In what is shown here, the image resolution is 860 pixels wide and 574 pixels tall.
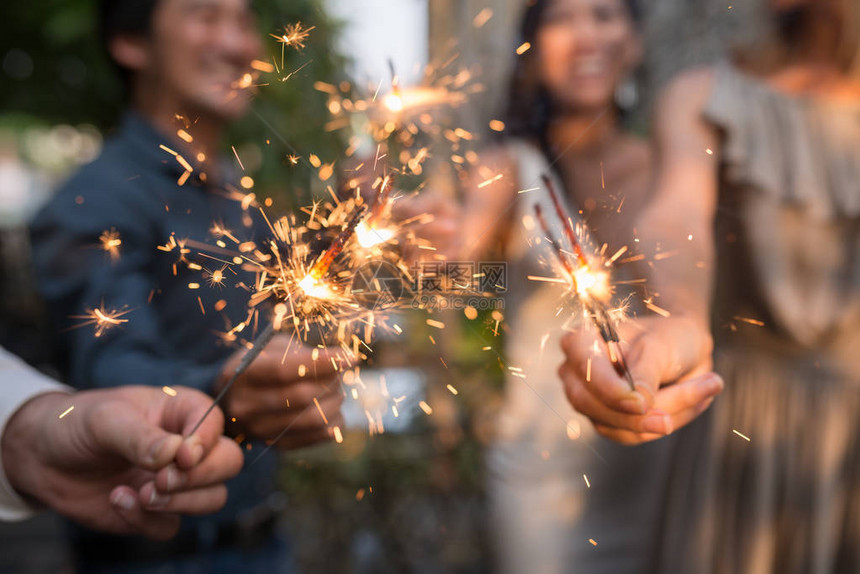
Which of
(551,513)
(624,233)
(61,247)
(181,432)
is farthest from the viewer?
(551,513)

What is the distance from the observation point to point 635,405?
601 millimetres

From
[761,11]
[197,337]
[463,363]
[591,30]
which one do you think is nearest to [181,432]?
[197,337]

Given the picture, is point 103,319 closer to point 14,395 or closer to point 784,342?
point 14,395

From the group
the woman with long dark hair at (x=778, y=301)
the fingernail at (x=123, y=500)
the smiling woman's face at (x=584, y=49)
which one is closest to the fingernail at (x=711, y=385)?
the woman with long dark hair at (x=778, y=301)

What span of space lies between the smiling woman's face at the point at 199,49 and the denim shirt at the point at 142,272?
125 mm

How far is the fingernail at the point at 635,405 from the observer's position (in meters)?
0.60

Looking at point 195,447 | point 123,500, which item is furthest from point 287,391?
point 123,500

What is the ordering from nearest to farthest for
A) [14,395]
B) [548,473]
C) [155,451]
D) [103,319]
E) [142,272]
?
[155,451] < [14,395] < [103,319] < [142,272] < [548,473]

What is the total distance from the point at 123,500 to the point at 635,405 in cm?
64

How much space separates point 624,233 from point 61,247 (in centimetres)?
110

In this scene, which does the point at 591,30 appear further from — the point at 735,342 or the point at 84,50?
the point at 84,50

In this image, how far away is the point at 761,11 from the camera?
1.33m

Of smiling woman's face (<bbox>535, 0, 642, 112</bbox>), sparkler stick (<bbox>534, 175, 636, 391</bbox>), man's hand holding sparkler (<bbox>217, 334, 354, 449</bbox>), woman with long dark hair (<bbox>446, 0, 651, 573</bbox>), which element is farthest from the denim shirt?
smiling woman's face (<bbox>535, 0, 642, 112</bbox>)

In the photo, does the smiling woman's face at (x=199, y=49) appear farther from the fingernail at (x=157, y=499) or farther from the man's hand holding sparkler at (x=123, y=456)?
the fingernail at (x=157, y=499)
